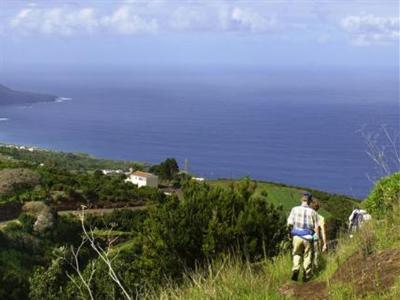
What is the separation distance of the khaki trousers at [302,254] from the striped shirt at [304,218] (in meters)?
0.18

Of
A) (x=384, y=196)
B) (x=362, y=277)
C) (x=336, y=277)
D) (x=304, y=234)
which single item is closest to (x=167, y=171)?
(x=384, y=196)

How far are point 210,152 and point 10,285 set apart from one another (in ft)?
260

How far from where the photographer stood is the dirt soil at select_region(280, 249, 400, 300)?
394 centimetres

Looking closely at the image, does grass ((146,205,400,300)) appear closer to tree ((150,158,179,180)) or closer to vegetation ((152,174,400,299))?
vegetation ((152,174,400,299))

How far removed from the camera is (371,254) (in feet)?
16.4

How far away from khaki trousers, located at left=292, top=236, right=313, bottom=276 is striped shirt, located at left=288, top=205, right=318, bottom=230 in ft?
0.61

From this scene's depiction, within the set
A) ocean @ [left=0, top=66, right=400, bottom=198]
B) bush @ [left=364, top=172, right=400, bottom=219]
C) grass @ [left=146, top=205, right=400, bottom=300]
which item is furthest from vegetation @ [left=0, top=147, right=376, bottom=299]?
ocean @ [left=0, top=66, right=400, bottom=198]

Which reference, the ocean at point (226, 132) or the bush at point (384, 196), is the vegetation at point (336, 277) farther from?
the ocean at point (226, 132)

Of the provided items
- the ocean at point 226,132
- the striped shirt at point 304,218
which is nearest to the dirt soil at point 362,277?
the striped shirt at point 304,218

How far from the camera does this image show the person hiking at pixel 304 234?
5833 mm

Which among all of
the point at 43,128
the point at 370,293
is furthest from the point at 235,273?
the point at 43,128

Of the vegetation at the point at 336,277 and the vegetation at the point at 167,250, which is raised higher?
the vegetation at the point at 336,277

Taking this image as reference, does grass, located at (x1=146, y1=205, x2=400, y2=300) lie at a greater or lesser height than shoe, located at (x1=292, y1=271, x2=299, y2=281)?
greater

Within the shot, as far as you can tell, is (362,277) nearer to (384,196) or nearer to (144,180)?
(384,196)
